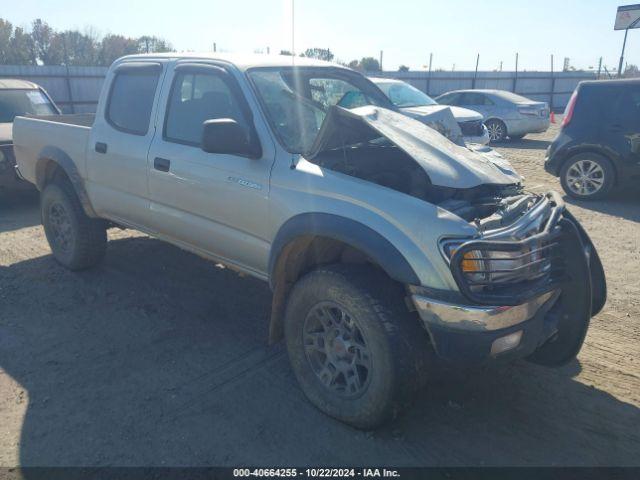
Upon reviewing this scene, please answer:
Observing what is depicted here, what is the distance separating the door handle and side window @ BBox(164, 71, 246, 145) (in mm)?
176

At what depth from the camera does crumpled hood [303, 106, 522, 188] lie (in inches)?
121

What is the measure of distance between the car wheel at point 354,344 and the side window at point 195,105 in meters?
1.45

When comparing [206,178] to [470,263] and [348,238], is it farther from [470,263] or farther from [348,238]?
[470,263]

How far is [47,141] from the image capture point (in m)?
5.46

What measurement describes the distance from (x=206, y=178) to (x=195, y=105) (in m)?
0.69

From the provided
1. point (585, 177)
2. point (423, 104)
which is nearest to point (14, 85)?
point (423, 104)

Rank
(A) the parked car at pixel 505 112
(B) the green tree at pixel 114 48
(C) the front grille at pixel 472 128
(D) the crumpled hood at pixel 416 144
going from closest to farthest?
(D) the crumpled hood at pixel 416 144 < (C) the front grille at pixel 472 128 < (A) the parked car at pixel 505 112 < (B) the green tree at pixel 114 48

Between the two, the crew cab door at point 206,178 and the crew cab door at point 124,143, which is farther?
the crew cab door at point 124,143

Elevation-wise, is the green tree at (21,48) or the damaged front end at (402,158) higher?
the green tree at (21,48)

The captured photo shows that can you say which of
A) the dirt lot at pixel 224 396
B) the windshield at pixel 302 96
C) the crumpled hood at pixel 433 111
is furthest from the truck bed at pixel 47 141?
the crumpled hood at pixel 433 111

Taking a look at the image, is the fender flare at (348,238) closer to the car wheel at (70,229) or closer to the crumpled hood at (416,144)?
the crumpled hood at (416,144)

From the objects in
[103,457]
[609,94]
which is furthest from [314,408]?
[609,94]

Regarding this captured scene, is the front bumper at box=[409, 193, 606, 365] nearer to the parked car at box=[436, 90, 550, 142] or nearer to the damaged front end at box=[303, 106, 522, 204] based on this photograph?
the damaged front end at box=[303, 106, 522, 204]

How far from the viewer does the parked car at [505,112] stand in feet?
50.3
